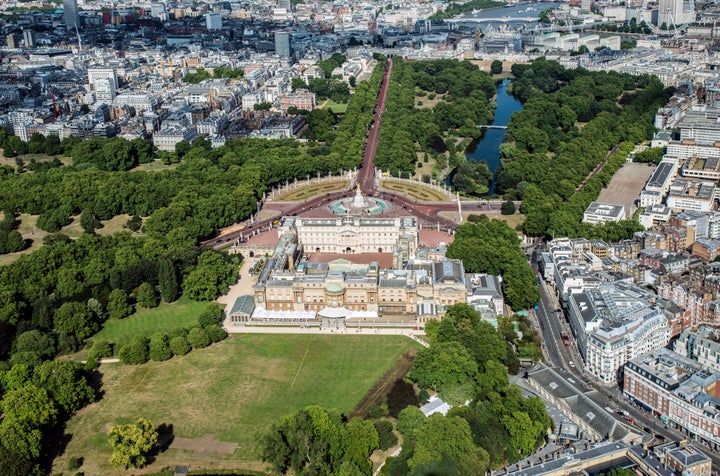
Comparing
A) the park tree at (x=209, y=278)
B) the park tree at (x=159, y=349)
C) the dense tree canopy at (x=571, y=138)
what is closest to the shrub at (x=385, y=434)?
the park tree at (x=159, y=349)

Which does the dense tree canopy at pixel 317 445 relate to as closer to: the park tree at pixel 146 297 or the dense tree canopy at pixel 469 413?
the dense tree canopy at pixel 469 413

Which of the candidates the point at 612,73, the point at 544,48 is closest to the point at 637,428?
the point at 612,73

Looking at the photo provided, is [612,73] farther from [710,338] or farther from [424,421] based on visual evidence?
[424,421]

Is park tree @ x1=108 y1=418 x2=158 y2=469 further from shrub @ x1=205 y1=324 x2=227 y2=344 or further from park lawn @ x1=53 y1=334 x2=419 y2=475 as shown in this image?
shrub @ x1=205 y1=324 x2=227 y2=344

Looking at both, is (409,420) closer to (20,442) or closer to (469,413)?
(469,413)

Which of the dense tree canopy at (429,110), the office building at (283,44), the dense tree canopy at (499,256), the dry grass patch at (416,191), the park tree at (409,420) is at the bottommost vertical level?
the park tree at (409,420)

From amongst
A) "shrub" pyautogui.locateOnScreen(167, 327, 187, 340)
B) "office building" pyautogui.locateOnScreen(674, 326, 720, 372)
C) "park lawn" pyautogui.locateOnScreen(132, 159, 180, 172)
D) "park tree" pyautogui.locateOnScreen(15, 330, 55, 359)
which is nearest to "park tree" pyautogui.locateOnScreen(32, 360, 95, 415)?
"park tree" pyautogui.locateOnScreen(15, 330, 55, 359)
